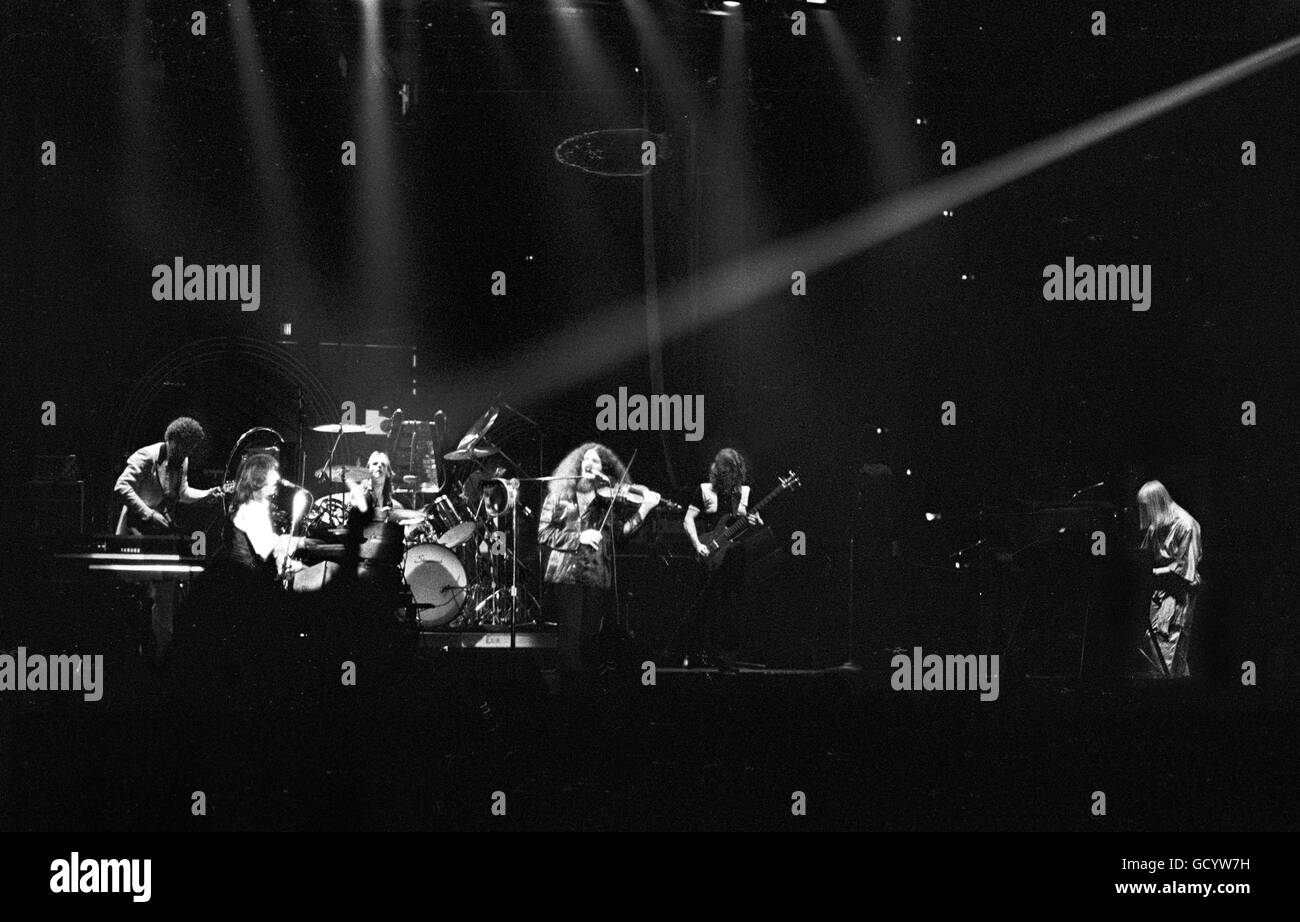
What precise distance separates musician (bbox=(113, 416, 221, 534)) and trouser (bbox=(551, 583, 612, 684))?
5.11ft

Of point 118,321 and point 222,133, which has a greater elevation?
point 222,133

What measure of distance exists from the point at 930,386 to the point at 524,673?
2.45 m

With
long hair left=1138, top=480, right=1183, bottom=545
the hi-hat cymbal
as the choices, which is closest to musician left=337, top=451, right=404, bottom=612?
the hi-hat cymbal

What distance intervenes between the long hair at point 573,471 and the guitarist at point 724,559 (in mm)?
414

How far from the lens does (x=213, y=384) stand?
483cm

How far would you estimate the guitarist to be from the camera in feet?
16.4

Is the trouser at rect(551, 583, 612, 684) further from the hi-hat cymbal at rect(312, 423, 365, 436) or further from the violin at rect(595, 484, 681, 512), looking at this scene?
the hi-hat cymbal at rect(312, 423, 365, 436)

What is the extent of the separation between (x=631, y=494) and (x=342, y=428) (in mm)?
1346

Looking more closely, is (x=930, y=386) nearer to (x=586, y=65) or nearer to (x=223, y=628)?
(x=586, y=65)

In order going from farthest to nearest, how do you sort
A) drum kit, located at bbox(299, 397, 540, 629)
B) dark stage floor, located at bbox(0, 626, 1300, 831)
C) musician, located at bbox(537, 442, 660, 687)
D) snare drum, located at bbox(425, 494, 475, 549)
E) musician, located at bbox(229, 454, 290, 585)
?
snare drum, located at bbox(425, 494, 475, 549) < drum kit, located at bbox(299, 397, 540, 629) < musician, located at bbox(537, 442, 660, 687) < musician, located at bbox(229, 454, 290, 585) < dark stage floor, located at bbox(0, 626, 1300, 831)

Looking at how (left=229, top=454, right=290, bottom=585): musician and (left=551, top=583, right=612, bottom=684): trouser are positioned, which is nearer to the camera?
(left=229, top=454, right=290, bottom=585): musician

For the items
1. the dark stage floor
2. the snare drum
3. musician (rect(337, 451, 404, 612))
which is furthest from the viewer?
the snare drum

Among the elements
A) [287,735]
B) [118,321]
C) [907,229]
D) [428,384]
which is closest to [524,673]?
[287,735]
